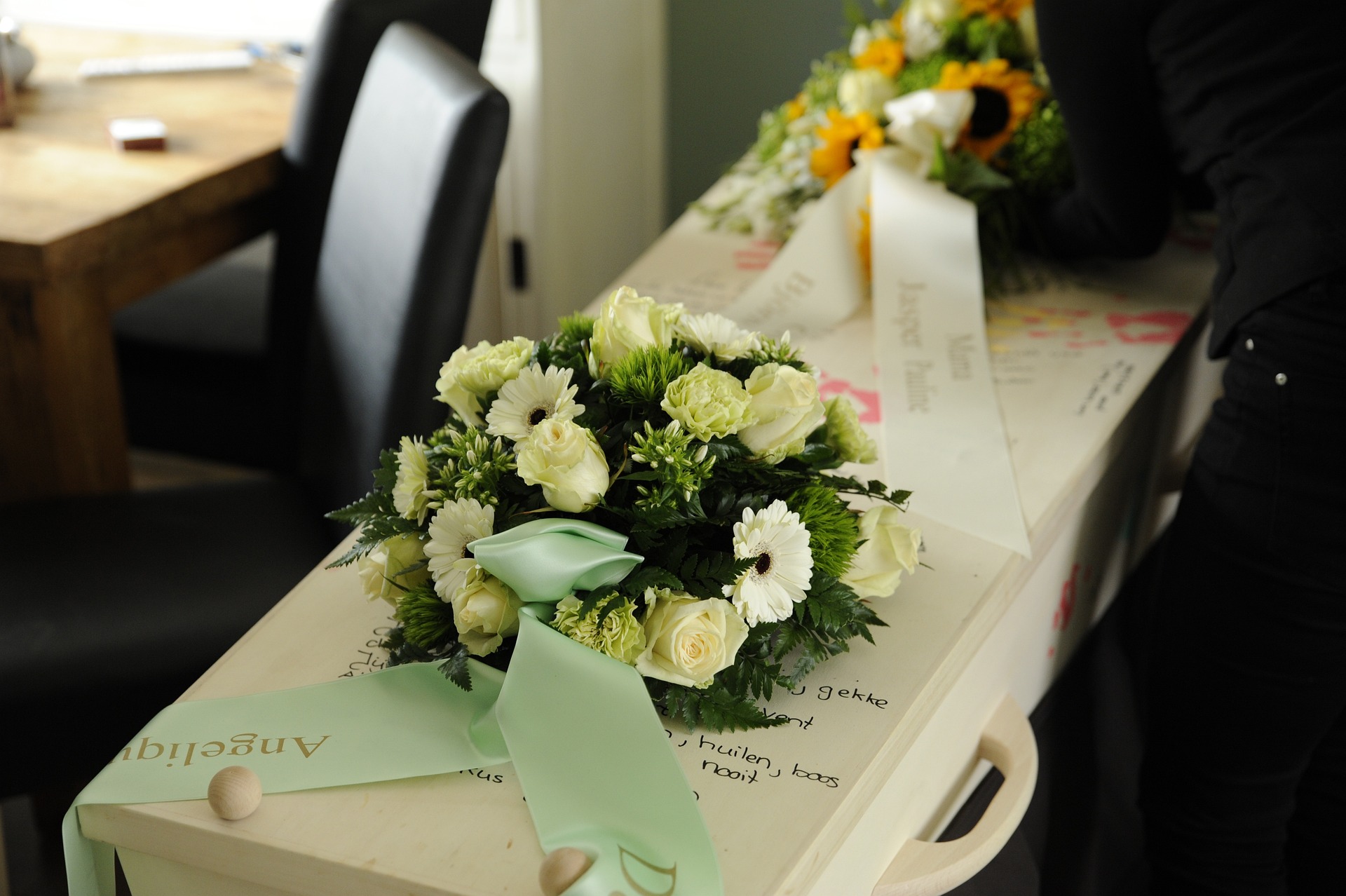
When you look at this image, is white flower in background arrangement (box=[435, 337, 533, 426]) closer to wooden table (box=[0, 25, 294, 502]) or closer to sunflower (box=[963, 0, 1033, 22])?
wooden table (box=[0, 25, 294, 502])

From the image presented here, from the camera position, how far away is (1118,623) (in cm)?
138

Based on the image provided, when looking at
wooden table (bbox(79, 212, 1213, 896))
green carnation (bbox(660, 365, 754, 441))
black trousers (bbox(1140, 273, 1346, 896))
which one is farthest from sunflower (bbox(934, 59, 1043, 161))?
green carnation (bbox(660, 365, 754, 441))

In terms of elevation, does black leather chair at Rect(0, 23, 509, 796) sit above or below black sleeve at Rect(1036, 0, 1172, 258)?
below

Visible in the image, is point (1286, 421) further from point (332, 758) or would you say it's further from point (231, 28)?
point (231, 28)

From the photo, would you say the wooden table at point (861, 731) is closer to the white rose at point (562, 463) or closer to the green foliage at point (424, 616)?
the green foliage at point (424, 616)

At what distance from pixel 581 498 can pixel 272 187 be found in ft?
3.70

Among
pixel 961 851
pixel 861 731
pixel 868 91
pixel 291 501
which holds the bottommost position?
pixel 291 501

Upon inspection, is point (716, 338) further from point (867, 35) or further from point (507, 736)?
point (867, 35)

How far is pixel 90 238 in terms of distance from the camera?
1.29 meters

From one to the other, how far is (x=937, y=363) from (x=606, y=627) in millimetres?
569

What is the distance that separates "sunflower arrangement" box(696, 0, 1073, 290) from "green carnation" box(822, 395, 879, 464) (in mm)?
584

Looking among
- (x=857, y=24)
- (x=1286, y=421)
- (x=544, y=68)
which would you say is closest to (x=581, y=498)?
(x=1286, y=421)

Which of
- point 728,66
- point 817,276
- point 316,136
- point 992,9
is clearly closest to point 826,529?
point 817,276

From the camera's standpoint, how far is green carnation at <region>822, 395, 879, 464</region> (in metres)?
0.78
